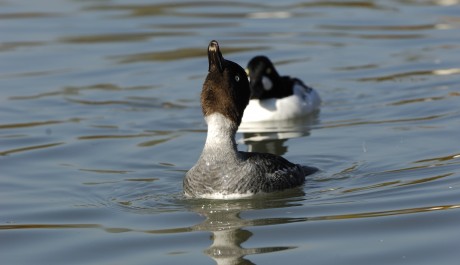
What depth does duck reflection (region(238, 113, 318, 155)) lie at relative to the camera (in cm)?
1584

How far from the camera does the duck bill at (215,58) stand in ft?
37.7

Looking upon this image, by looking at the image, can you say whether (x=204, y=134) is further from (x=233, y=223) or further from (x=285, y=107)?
(x=233, y=223)

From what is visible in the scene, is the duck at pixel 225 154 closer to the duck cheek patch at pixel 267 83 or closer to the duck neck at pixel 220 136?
the duck neck at pixel 220 136

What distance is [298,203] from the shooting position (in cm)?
1209

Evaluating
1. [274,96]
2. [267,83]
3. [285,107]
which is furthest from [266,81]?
[285,107]

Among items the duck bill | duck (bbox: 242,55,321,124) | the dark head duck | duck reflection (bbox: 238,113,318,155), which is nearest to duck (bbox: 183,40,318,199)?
the duck bill

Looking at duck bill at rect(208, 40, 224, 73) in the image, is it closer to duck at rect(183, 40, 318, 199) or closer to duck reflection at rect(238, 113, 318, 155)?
duck at rect(183, 40, 318, 199)

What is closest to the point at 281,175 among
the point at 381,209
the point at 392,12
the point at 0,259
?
the point at 381,209

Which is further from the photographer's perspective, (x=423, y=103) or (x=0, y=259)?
(x=423, y=103)

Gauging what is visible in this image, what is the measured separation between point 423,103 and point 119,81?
5.21 m

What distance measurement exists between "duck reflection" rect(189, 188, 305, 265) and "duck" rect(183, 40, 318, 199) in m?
0.12

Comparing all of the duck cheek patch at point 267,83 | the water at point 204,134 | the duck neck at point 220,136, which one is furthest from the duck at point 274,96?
the duck neck at point 220,136

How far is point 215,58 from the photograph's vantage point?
38.1 feet

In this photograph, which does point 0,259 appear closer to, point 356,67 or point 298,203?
point 298,203
